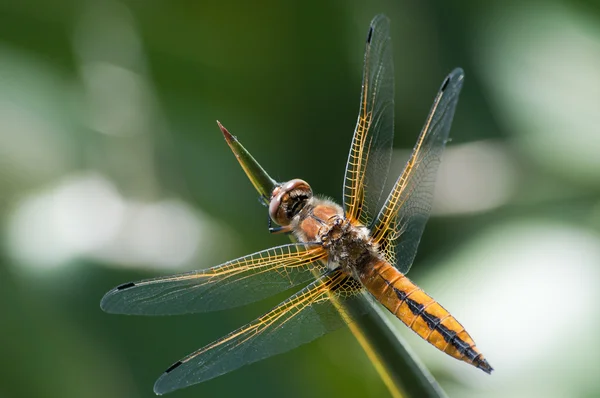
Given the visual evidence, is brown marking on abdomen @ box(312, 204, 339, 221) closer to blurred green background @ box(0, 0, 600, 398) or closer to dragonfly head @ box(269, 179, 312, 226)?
dragonfly head @ box(269, 179, 312, 226)

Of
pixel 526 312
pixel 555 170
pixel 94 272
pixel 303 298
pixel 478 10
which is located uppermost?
pixel 478 10

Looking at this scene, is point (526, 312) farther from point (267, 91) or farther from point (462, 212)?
point (267, 91)

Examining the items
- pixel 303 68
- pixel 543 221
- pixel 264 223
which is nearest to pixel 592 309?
pixel 543 221

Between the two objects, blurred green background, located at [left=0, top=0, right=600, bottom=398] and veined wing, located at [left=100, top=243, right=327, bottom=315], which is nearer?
veined wing, located at [left=100, top=243, right=327, bottom=315]

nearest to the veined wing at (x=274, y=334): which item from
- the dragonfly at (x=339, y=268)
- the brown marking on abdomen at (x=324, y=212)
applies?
the dragonfly at (x=339, y=268)

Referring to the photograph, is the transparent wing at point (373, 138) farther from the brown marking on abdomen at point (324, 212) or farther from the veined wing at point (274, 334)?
the veined wing at point (274, 334)

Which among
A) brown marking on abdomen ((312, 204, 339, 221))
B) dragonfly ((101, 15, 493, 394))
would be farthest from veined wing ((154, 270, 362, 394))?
brown marking on abdomen ((312, 204, 339, 221))

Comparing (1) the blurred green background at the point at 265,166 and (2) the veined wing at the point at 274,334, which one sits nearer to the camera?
(2) the veined wing at the point at 274,334
